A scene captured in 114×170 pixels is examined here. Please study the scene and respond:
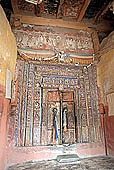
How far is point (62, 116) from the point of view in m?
4.78

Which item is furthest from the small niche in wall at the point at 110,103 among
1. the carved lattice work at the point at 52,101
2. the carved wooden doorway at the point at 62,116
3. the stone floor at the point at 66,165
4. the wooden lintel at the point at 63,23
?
the wooden lintel at the point at 63,23

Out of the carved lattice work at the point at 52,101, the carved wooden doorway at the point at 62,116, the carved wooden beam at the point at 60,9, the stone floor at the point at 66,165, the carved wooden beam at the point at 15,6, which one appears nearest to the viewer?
the stone floor at the point at 66,165

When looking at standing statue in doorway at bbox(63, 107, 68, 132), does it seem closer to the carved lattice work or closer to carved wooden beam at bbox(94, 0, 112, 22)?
the carved lattice work

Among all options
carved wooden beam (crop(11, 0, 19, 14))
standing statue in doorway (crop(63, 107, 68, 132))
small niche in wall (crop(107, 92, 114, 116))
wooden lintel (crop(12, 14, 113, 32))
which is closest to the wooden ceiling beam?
wooden lintel (crop(12, 14, 113, 32))

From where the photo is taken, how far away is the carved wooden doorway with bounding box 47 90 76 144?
462 cm

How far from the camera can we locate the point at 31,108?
4.49 meters

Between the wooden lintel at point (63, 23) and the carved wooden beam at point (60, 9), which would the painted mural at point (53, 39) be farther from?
the carved wooden beam at point (60, 9)

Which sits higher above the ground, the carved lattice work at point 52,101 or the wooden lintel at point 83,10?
the wooden lintel at point 83,10

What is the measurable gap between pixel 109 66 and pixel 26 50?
268 centimetres

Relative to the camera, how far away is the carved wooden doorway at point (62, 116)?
4616 mm

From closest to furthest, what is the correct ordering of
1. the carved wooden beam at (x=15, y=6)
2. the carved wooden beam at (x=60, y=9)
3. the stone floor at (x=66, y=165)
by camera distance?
the stone floor at (x=66, y=165) < the carved wooden beam at (x=15, y=6) < the carved wooden beam at (x=60, y=9)

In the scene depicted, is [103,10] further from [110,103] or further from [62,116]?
[62,116]

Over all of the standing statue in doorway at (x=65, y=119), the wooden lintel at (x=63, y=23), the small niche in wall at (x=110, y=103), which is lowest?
the standing statue in doorway at (x=65, y=119)

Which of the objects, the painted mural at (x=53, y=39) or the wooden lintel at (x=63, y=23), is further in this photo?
the wooden lintel at (x=63, y=23)
